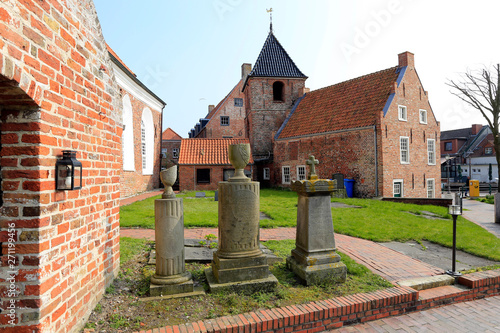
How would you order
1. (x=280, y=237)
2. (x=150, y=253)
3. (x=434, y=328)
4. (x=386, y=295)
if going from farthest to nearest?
(x=280, y=237), (x=150, y=253), (x=386, y=295), (x=434, y=328)

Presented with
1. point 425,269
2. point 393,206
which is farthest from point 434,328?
point 393,206

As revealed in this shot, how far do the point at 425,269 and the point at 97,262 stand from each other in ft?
18.1

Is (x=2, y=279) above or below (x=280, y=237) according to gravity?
above

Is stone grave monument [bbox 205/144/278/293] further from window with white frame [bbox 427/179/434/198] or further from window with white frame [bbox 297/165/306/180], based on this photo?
window with white frame [bbox 427/179/434/198]

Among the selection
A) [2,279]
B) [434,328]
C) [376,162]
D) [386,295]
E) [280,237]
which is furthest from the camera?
[376,162]

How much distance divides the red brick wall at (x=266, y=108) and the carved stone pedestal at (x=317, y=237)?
21.1 metres

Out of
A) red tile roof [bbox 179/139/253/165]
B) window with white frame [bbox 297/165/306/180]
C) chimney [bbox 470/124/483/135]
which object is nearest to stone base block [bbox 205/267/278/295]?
window with white frame [bbox 297/165/306/180]

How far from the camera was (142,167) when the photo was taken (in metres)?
21.6

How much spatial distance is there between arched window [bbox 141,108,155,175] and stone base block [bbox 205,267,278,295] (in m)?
19.3

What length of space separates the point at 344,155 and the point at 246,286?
53.7ft

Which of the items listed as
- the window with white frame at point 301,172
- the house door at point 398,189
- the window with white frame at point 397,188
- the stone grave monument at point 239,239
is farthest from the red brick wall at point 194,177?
the stone grave monument at point 239,239

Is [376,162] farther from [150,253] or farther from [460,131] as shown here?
[460,131]

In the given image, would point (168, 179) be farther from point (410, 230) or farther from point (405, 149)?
point (405, 149)

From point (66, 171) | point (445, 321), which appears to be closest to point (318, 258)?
point (445, 321)
